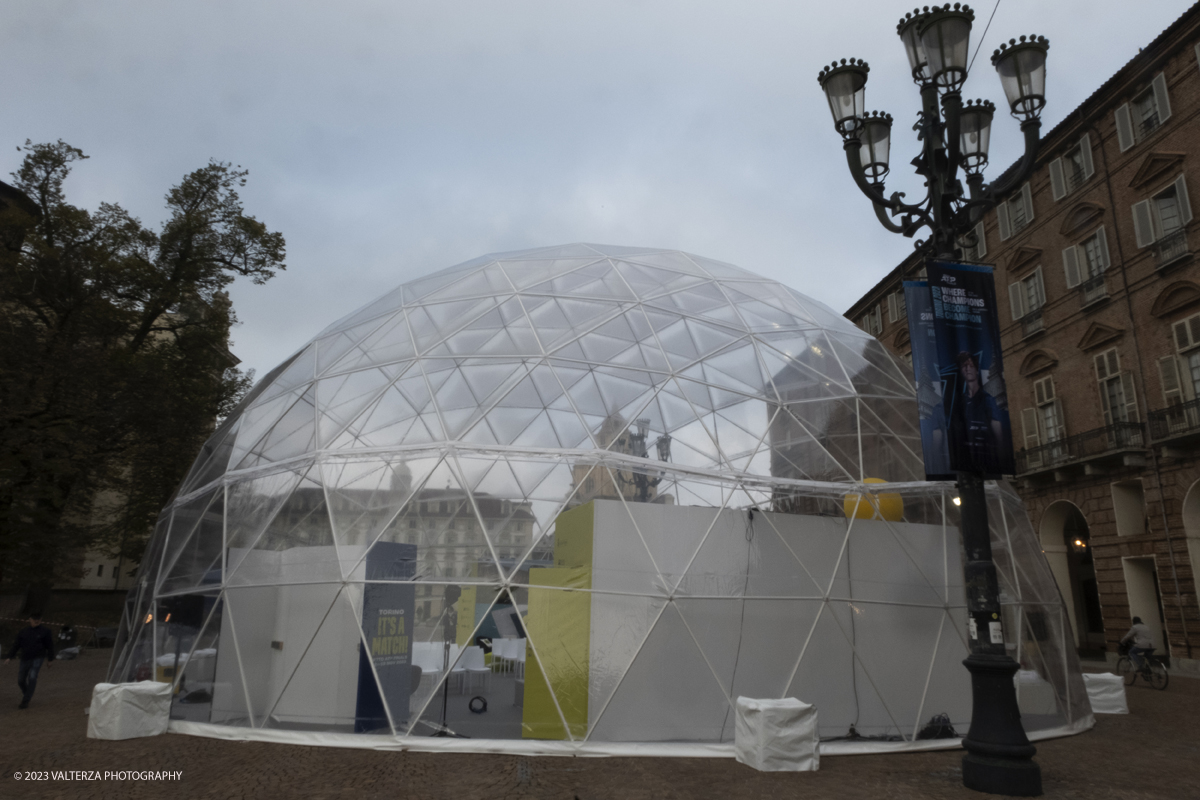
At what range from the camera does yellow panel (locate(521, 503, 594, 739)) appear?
857cm

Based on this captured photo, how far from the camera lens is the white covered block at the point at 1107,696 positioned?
1181 cm

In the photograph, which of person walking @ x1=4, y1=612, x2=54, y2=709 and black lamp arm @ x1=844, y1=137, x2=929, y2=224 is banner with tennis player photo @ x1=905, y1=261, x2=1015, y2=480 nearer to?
black lamp arm @ x1=844, y1=137, x2=929, y2=224

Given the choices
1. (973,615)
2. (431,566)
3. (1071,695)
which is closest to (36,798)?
(431,566)

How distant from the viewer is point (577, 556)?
8.98 meters

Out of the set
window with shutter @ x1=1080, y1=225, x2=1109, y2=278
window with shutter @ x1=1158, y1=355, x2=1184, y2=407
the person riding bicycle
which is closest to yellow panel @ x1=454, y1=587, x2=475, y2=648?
the person riding bicycle

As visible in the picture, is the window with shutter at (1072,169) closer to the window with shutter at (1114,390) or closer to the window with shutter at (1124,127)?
the window with shutter at (1124,127)

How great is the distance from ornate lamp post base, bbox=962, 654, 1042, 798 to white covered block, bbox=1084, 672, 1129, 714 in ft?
20.9

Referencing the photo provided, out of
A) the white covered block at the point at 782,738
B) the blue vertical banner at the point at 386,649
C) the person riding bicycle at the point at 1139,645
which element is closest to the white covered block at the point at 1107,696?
the person riding bicycle at the point at 1139,645

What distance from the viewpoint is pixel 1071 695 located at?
10461 mm

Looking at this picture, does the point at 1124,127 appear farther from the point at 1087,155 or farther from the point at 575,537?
the point at 575,537

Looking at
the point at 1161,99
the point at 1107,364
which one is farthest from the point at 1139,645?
the point at 1161,99

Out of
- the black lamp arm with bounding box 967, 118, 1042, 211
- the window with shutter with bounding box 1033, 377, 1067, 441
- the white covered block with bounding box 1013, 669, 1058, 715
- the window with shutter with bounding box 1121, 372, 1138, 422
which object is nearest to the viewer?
the black lamp arm with bounding box 967, 118, 1042, 211

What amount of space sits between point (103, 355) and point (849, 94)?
19.0 meters

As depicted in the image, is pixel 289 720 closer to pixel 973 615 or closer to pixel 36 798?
pixel 36 798
